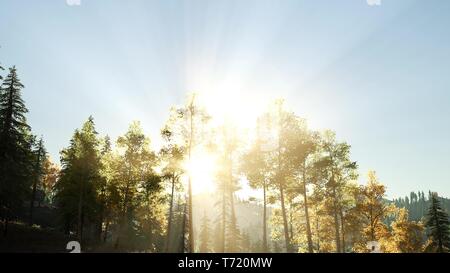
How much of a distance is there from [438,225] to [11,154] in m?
49.0

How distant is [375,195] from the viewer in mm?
33125

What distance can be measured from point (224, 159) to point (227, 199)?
521cm

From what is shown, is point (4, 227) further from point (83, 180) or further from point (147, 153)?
point (147, 153)

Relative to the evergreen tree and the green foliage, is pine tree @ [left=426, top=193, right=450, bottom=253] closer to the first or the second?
the evergreen tree

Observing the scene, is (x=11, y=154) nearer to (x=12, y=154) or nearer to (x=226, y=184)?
(x=12, y=154)

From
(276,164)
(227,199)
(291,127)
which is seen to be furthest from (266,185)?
(227,199)

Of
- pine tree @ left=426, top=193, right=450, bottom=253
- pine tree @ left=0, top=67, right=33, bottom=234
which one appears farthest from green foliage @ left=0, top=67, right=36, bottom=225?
pine tree @ left=426, top=193, right=450, bottom=253

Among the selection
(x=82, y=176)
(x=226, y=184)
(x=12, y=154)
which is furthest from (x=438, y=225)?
(x=12, y=154)

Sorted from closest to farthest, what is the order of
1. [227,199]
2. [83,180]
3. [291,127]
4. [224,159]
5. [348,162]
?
[291,127]
[348,162]
[224,159]
[227,199]
[83,180]

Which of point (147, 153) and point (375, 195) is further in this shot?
point (147, 153)

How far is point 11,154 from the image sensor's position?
128 feet

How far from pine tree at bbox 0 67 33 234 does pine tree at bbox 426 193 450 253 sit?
45.4 m

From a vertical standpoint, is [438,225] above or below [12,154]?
below

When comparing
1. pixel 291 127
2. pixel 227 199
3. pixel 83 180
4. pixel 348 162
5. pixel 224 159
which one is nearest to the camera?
pixel 291 127
